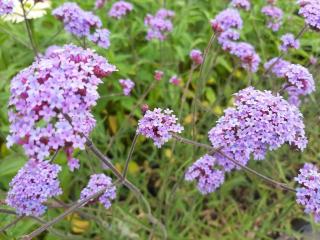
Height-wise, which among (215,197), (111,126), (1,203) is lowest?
(215,197)

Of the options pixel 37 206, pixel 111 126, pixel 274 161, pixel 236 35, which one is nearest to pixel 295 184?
pixel 274 161

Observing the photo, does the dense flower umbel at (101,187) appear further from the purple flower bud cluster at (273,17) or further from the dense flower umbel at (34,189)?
the purple flower bud cluster at (273,17)

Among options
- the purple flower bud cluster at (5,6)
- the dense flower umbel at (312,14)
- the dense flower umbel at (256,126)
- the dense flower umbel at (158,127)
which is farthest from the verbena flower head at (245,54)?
the purple flower bud cluster at (5,6)

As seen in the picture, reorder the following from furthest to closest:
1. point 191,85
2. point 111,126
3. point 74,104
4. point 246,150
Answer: point 191,85
point 111,126
point 246,150
point 74,104

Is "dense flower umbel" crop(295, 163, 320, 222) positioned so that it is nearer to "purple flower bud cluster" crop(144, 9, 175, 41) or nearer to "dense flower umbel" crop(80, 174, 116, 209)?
"dense flower umbel" crop(80, 174, 116, 209)

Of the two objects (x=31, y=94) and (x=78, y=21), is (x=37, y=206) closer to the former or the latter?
(x=31, y=94)

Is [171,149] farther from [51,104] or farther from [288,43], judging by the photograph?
[51,104]

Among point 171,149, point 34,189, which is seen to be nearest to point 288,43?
point 171,149
